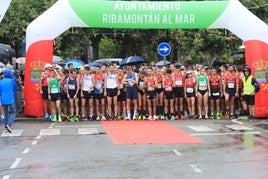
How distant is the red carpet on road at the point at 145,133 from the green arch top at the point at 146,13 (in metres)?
3.61

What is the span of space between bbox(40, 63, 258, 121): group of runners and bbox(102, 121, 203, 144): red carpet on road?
1.08 metres

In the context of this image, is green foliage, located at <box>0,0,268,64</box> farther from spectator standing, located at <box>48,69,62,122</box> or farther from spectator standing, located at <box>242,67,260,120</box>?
spectator standing, located at <box>242,67,260,120</box>

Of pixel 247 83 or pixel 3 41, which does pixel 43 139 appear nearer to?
pixel 247 83

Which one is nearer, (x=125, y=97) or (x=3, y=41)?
(x=125, y=97)

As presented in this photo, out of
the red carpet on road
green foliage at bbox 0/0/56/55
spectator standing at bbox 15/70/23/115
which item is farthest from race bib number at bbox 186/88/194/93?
green foliage at bbox 0/0/56/55

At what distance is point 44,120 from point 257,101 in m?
7.49

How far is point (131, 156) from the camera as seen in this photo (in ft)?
36.7

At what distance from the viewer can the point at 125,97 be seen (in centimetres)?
1905

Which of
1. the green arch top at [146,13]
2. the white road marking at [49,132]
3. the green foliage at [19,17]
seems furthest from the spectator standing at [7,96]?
the green foliage at [19,17]

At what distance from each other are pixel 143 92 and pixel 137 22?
2497 mm

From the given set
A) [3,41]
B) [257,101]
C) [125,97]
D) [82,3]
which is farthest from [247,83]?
[3,41]

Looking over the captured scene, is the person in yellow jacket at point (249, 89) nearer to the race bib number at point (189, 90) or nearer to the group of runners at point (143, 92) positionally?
the group of runners at point (143, 92)

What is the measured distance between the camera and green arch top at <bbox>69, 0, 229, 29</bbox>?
19062 millimetres

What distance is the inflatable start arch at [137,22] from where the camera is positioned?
18828 millimetres
